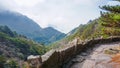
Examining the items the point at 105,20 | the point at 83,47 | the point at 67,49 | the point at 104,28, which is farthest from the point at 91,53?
the point at 104,28

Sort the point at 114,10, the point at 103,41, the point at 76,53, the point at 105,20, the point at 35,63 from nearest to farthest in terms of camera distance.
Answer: the point at 35,63
the point at 76,53
the point at 103,41
the point at 114,10
the point at 105,20

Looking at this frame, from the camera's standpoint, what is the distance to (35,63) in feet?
37.1

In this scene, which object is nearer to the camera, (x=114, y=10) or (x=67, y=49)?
(x=67, y=49)

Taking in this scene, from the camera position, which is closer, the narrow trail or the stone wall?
the stone wall

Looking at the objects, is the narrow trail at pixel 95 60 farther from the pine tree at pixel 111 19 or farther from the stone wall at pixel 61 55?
the pine tree at pixel 111 19

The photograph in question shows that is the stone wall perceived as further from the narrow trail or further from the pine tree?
the pine tree

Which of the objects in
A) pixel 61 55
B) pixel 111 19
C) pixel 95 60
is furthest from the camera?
pixel 111 19

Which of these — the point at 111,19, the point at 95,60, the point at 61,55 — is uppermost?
the point at 111,19

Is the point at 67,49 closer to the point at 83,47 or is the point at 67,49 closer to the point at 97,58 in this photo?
the point at 97,58

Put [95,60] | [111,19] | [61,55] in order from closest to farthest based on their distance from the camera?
[61,55], [95,60], [111,19]

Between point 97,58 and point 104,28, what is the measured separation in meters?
21.5

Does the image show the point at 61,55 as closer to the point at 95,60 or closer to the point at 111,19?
the point at 95,60

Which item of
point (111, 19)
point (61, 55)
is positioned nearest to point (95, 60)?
point (61, 55)

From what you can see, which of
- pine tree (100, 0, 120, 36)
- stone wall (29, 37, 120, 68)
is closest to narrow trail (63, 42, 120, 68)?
stone wall (29, 37, 120, 68)
